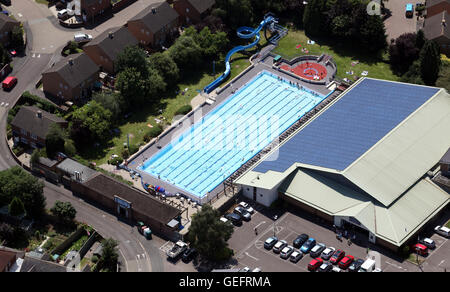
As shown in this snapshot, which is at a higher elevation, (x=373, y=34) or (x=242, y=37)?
(x=373, y=34)

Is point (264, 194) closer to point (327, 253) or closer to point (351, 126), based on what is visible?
point (327, 253)

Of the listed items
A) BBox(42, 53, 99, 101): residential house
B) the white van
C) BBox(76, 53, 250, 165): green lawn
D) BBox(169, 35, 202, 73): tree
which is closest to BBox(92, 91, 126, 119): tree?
BBox(76, 53, 250, 165): green lawn

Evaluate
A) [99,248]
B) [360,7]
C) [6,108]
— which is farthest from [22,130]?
[360,7]

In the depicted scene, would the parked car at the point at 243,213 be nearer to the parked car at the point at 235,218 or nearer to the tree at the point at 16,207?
the parked car at the point at 235,218

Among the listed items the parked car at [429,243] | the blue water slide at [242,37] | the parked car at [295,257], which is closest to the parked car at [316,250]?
the parked car at [295,257]

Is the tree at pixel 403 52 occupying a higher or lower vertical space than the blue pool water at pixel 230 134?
higher

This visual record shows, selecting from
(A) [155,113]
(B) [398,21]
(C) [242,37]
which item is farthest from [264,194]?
(B) [398,21]
